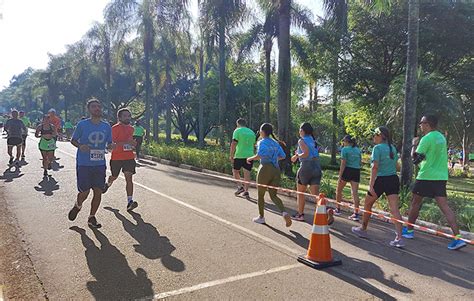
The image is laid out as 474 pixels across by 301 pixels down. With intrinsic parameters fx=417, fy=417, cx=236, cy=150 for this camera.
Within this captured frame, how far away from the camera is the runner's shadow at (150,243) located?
5.26m

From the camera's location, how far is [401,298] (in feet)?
14.3

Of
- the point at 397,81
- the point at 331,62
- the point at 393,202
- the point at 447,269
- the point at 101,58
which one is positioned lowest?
the point at 447,269

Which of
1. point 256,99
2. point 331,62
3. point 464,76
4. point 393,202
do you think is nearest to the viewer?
point 393,202

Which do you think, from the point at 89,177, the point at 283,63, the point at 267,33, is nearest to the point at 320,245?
the point at 89,177

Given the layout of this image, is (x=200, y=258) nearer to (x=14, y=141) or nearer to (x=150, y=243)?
(x=150, y=243)

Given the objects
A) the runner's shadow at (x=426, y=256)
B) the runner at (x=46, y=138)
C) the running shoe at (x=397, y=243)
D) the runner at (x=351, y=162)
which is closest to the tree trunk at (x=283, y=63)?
the runner at (x=351, y=162)

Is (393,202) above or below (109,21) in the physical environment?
below

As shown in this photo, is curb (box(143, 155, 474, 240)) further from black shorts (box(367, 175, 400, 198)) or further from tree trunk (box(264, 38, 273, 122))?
tree trunk (box(264, 38, 273, 122))

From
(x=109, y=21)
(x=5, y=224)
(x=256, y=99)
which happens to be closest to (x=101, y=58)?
(x=109, y=21)

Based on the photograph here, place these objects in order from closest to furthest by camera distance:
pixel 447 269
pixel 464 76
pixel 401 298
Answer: pixel 401 298 → pixel 447 269 → pixel 464 76

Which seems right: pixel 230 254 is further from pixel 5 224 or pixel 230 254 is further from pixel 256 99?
pixel 256 99

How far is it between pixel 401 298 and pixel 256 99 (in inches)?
1354

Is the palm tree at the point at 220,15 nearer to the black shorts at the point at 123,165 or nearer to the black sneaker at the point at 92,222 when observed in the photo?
the black shorts at the point at 123,165

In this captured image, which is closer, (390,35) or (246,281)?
(246,281)
